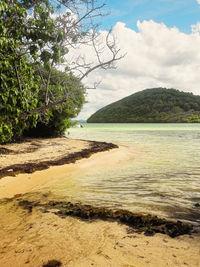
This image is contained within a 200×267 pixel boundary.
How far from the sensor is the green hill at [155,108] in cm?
12323

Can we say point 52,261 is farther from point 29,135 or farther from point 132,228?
point 29,135

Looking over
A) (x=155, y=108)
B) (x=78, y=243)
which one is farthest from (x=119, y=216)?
(x=155, y=108)

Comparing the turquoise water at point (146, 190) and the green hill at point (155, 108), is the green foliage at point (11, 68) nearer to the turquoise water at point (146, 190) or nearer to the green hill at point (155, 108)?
the turquoise water at point (146, 190)

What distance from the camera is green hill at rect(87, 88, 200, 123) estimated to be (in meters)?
123

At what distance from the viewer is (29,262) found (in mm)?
2805

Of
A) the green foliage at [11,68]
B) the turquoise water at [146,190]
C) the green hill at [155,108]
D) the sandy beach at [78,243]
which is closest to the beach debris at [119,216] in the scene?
the sandy beach at [78,243]

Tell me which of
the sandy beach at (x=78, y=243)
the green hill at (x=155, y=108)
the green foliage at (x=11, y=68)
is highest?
the green hill at (x=155, y=108)

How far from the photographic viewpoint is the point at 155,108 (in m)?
137

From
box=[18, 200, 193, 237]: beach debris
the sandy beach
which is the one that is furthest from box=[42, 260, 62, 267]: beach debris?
box=[18, 200, 193, 237]: beach debris

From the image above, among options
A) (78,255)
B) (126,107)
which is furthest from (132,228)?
(126,107)

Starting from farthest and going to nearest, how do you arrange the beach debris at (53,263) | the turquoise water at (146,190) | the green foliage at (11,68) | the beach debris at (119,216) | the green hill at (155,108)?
the green hill at (155,108), the green foliage at (11,68), the turquoise water at (146,190), the beach debris at (119,216), the beach debris at (53,263)

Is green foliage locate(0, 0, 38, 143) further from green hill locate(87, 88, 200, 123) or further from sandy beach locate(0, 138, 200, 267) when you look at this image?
green hill locate(87, 88, 200, 123)

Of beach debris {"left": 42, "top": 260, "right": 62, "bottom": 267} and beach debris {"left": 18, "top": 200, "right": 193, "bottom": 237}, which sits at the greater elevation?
beach debris {"left": 42, "top": 260, "right": 62, "bottom": 267}

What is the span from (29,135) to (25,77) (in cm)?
1734
